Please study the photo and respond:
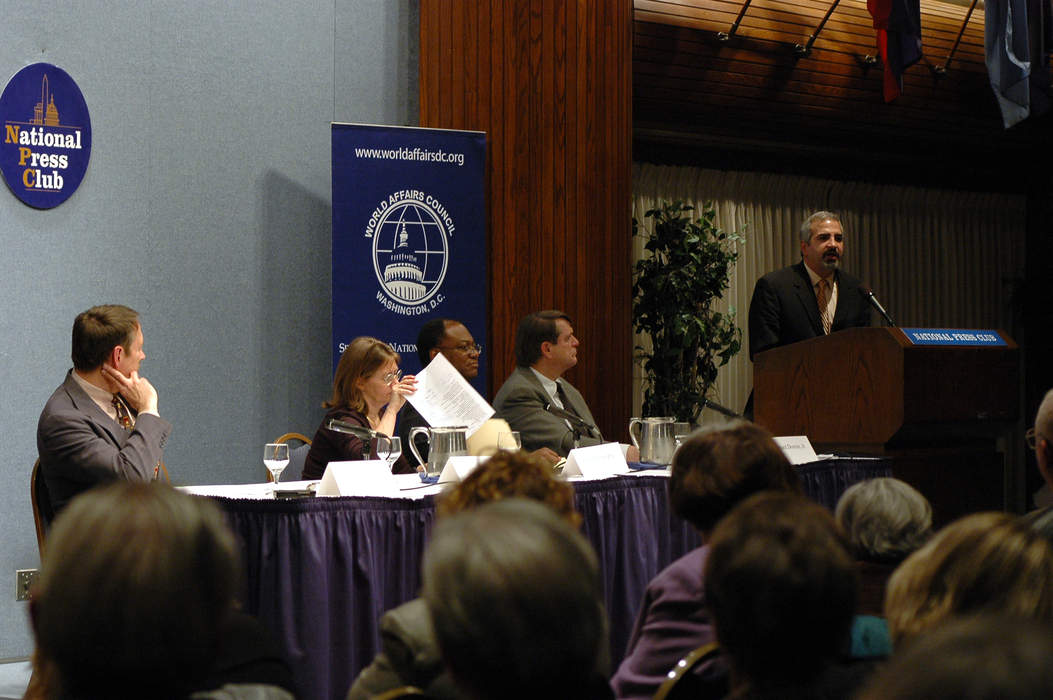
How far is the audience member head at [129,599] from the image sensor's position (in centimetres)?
101

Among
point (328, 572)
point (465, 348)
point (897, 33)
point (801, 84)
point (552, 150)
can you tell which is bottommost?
point (328, 572)

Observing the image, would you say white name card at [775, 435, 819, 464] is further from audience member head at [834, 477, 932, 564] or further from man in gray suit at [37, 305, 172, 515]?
man in gray suit at [37, 305, 172, 515]

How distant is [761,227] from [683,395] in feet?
5.77

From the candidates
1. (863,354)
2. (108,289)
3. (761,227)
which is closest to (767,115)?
(761,227)

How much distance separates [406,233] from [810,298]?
2023mm

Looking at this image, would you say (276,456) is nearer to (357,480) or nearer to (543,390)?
(357,480)

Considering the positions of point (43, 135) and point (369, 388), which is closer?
point (369, 388)

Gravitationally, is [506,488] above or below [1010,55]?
below

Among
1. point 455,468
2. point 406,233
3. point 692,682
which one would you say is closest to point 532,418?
point 455,468

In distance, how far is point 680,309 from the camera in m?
6.65

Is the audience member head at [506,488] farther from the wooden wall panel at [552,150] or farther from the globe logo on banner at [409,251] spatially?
the wooden wall panel at [552,150]

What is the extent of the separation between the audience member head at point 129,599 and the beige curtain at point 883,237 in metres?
6.30

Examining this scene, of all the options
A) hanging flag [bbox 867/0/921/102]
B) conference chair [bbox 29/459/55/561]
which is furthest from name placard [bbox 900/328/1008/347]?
conference chair [bbox 29/459/55/561]

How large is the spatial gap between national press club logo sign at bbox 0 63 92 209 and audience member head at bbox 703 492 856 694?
171 inches
